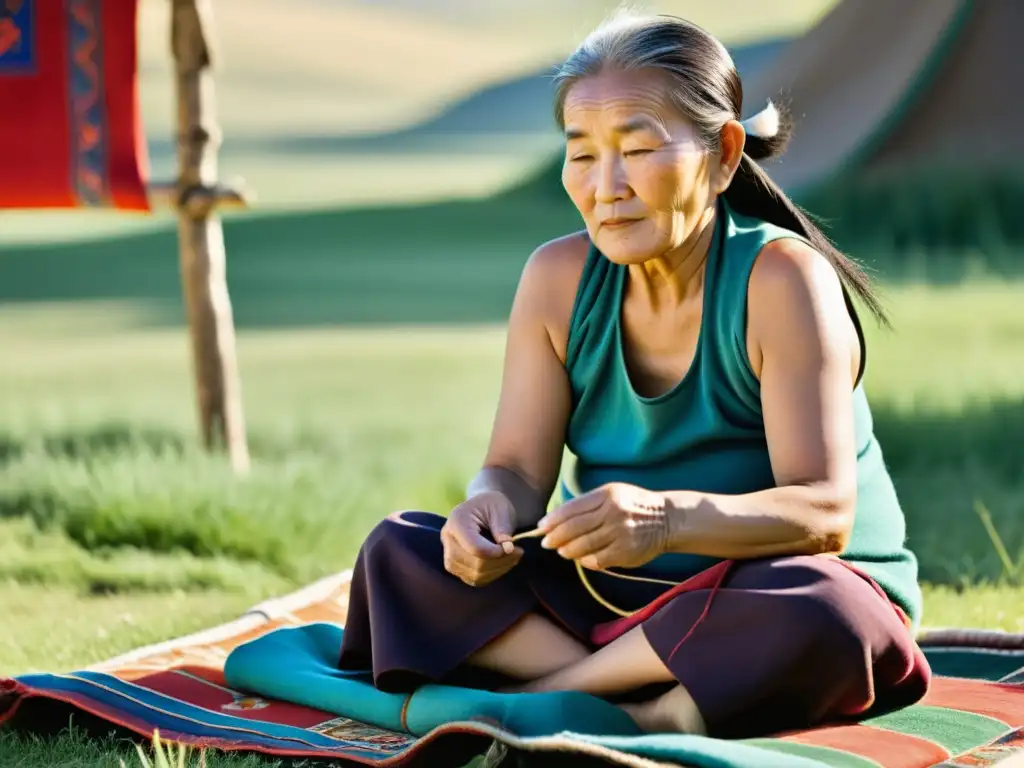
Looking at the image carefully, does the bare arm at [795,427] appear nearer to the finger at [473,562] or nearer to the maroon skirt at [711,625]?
the maroon skirt at [711,625]

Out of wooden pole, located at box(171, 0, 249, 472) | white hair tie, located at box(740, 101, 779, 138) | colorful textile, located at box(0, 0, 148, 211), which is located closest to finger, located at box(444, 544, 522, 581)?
white hair tie, located at box(740, 101, 779, 138)

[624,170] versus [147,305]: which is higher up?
[624,170]

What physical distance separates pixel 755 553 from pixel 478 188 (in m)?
16.3

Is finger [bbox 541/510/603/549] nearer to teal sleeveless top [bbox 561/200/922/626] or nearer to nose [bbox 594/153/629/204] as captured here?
teal sleeveless top [bbox 561/200/922/626]

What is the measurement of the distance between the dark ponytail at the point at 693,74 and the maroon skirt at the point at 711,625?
645mm

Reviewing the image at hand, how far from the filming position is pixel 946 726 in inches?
112

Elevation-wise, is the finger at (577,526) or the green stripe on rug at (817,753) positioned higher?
the finger at (577,526)

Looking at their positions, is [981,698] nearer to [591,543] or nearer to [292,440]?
[591,543]

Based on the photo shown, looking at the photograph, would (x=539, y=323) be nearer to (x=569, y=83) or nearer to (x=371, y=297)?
(x=569, y=83)

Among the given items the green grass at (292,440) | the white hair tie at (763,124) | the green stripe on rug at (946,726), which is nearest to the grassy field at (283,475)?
the green grass at (292,440)

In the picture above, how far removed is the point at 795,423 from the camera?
2.84 meters

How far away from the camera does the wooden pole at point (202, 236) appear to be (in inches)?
213

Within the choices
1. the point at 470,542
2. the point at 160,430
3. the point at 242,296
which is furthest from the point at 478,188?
the point at 470,542

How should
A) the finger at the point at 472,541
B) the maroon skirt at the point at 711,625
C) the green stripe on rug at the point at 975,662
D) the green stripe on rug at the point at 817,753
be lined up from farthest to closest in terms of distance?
1. the green stripe on rug at the point at 975,662
2. the finger at the point at 472,541
3. the maroon skirt at the point at 711,625
4. the green stripe on rug at the point at 817,753
